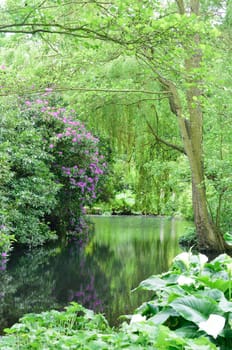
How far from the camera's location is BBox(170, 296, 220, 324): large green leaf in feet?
7.59

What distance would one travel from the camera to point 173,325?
2.58 meters

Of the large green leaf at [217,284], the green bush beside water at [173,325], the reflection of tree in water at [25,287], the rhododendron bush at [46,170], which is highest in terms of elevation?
the rhododendron bush at [46,170]

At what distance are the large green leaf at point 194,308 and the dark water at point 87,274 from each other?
2.99 m

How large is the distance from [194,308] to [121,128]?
1069cm

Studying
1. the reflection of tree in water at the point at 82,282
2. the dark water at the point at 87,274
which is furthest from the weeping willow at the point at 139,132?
the reflection of tree in water at the point at 82,282

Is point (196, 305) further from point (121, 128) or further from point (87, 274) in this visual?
point (121, 128)

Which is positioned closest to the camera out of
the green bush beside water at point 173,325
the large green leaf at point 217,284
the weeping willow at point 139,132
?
the green bush beside water at point 173,325

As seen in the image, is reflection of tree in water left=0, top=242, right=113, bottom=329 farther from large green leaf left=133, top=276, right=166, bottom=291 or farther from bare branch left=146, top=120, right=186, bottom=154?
bare branch left=146, top=120, right=186, bottom=154

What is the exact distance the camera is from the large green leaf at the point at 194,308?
231 cm

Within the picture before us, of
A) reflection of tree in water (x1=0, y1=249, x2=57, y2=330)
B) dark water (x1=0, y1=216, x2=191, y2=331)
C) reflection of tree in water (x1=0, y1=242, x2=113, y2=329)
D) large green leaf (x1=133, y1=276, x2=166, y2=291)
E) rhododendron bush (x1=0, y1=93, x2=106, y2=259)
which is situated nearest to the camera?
large green leaf (x1=133, y1=276, x2=166, y2=291)

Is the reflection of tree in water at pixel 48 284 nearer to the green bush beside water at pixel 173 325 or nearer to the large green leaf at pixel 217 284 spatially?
the green bush beside water at pixel 173 325

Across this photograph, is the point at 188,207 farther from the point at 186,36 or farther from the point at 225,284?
the point at 225,284

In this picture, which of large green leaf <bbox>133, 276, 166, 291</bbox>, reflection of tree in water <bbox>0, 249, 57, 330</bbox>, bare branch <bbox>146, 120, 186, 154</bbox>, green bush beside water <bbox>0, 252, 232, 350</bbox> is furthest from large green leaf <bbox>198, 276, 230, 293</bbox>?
bare branch <bbox>146, 120, 186, 154</bbox>

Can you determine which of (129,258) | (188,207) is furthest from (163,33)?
(188,207)
